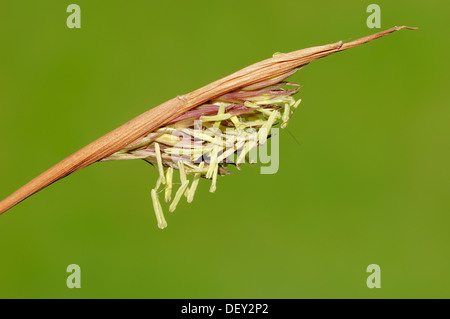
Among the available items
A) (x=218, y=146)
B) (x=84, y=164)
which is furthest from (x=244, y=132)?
(x=84, y=164)

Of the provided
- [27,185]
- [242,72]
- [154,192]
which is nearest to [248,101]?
[242,72]

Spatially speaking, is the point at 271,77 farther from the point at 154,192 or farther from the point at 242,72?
the point at 154,192

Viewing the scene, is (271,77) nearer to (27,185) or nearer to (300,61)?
(300,61)

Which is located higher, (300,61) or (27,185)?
(300,61)

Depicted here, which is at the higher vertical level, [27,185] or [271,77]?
[271,77]
